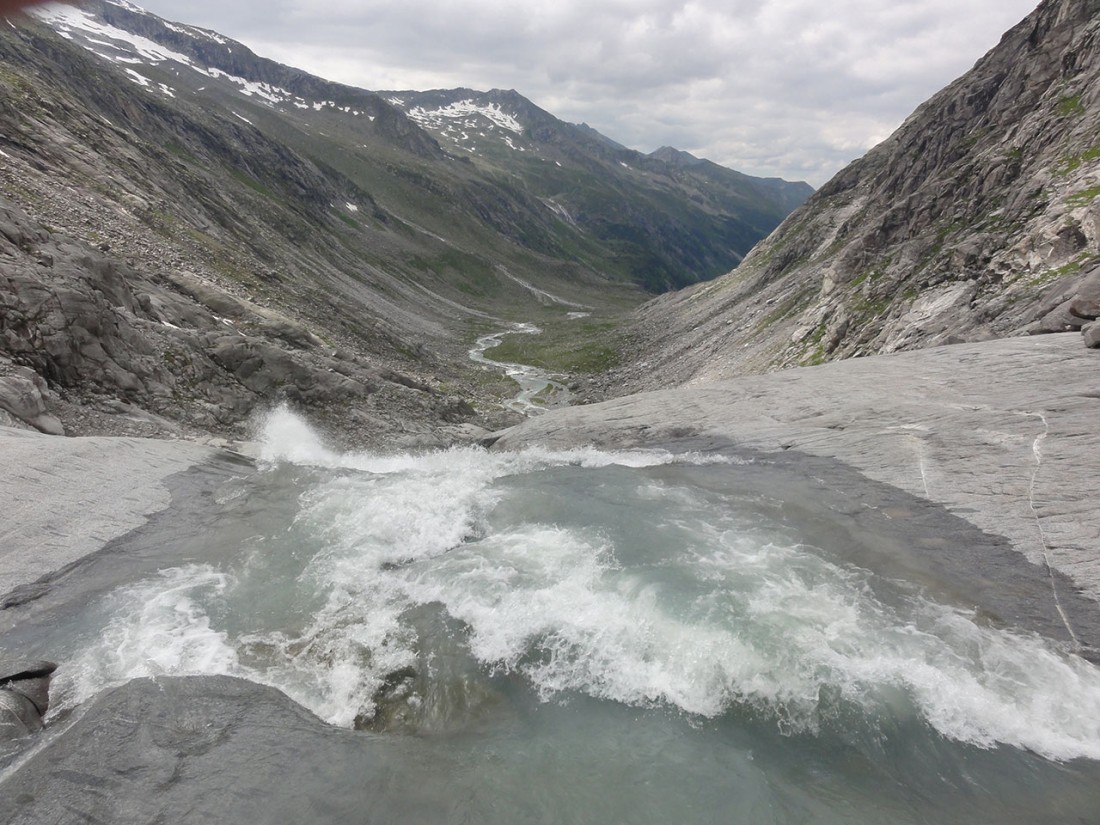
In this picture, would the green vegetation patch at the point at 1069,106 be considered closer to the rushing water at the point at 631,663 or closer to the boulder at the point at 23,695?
the rushing water at the point at 631,663

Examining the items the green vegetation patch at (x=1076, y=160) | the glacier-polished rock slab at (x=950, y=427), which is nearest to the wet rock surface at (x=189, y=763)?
the glacier-polished rock slab at (x=950, y=427)

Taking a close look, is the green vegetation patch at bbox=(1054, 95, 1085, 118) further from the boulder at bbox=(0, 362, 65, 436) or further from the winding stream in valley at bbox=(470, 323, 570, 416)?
the boulder at bbox=(0, 362, 65, 436)

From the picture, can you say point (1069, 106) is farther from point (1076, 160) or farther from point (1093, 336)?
point (1093, 336)

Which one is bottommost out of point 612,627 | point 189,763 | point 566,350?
point 189,763

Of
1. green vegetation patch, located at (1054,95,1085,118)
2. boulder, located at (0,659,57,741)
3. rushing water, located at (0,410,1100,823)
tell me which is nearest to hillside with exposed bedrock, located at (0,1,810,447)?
boulder, located at (0,659,57,741)

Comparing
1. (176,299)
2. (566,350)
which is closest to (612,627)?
(176,299)

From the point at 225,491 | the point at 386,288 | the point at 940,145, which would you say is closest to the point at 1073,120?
the point at 940,145
